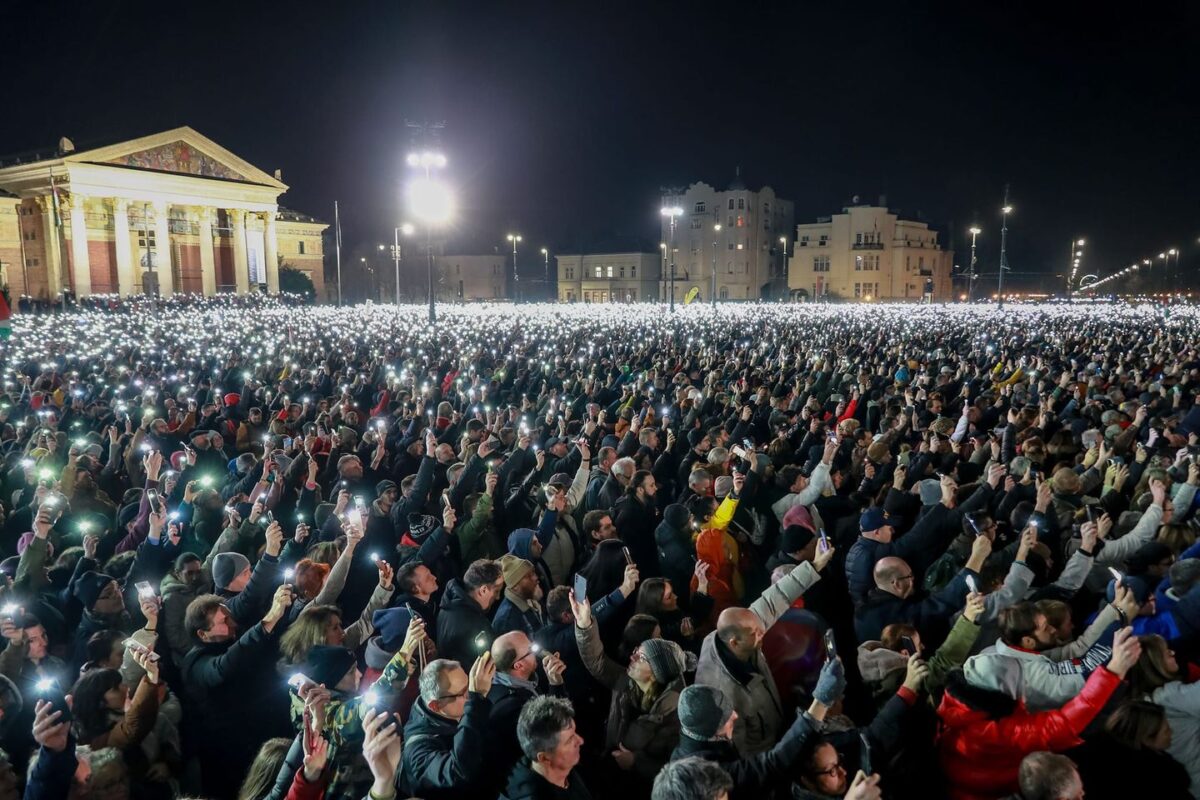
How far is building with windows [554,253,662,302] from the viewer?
293ft

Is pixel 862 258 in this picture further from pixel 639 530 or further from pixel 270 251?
pixel 639 530

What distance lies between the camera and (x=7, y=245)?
57.9 metres

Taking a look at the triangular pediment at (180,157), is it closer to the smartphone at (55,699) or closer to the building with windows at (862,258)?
the building with windows at (862,258)

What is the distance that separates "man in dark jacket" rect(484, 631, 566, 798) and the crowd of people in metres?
0.01

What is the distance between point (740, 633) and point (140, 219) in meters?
72.1

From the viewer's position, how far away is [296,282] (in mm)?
75312

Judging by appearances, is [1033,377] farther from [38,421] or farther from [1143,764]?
[38,421]

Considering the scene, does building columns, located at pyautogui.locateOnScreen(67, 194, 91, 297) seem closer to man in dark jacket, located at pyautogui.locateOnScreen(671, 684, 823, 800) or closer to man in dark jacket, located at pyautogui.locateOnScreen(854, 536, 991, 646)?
man in dark jacket, located at pyautogui.locateOnScreen(854, 536, 991, 646)

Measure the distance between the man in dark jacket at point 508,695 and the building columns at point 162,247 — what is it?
64801 millimetres

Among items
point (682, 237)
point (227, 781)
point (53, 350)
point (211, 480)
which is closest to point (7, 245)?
point (53, 350)

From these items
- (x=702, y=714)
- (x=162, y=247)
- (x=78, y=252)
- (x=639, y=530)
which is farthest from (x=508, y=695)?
(x=162, y=247)

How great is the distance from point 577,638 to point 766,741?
1.10 meters

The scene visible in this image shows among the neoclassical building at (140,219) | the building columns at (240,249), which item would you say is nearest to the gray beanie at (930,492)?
the neoclassical building at (140,219)

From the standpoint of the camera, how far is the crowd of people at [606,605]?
3.47m
